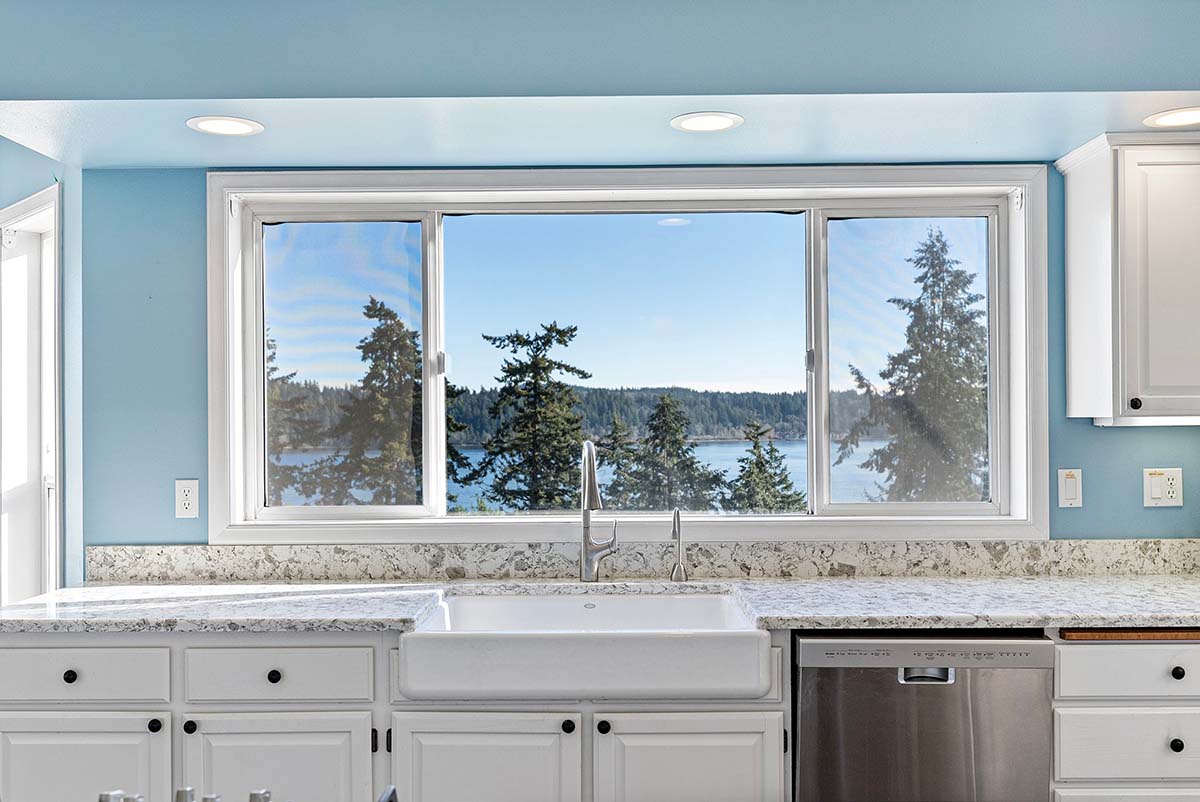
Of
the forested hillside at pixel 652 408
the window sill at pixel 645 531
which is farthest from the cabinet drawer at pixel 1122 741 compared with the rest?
the forested hillside at pixel 652 408

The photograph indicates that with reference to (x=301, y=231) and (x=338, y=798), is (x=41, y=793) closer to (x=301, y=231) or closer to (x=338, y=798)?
(x=338, y=798)

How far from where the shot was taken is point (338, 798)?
1.99m

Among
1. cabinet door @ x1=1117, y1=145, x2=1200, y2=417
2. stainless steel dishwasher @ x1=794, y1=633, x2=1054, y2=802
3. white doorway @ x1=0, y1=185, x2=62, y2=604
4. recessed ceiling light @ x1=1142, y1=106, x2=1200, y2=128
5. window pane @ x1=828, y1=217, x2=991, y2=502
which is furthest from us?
white doorway @ x1=0, y1=185, x2=62, y2=604

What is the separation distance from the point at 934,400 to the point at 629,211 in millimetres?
1125

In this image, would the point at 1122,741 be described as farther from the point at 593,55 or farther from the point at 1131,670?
the point at 593,55

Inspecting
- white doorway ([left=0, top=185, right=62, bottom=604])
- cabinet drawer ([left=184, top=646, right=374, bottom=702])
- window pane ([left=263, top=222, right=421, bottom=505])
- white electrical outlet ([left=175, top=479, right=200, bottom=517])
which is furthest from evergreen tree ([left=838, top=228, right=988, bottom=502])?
white doorway ([left=0, top=185, right=62, bottom=604])

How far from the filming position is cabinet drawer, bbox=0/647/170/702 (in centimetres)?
200

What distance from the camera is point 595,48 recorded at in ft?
6.50

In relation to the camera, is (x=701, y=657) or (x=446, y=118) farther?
(x=446, y=118)

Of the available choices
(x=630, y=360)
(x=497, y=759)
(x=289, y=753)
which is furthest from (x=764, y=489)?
(x=289, y=753)

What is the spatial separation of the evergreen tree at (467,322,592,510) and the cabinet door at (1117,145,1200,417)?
154 centimetres

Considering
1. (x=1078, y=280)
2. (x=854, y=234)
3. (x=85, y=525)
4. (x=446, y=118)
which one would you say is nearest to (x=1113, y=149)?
(x=1078, y=280)

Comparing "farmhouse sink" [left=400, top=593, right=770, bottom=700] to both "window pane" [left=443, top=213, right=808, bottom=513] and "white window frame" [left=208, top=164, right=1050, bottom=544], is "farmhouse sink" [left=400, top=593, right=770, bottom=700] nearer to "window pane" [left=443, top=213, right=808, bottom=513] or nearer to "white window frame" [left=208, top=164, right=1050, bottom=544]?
"white window frame" [left=208, top=164, right=1050, bottom=544]

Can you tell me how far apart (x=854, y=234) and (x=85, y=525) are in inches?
98.9
